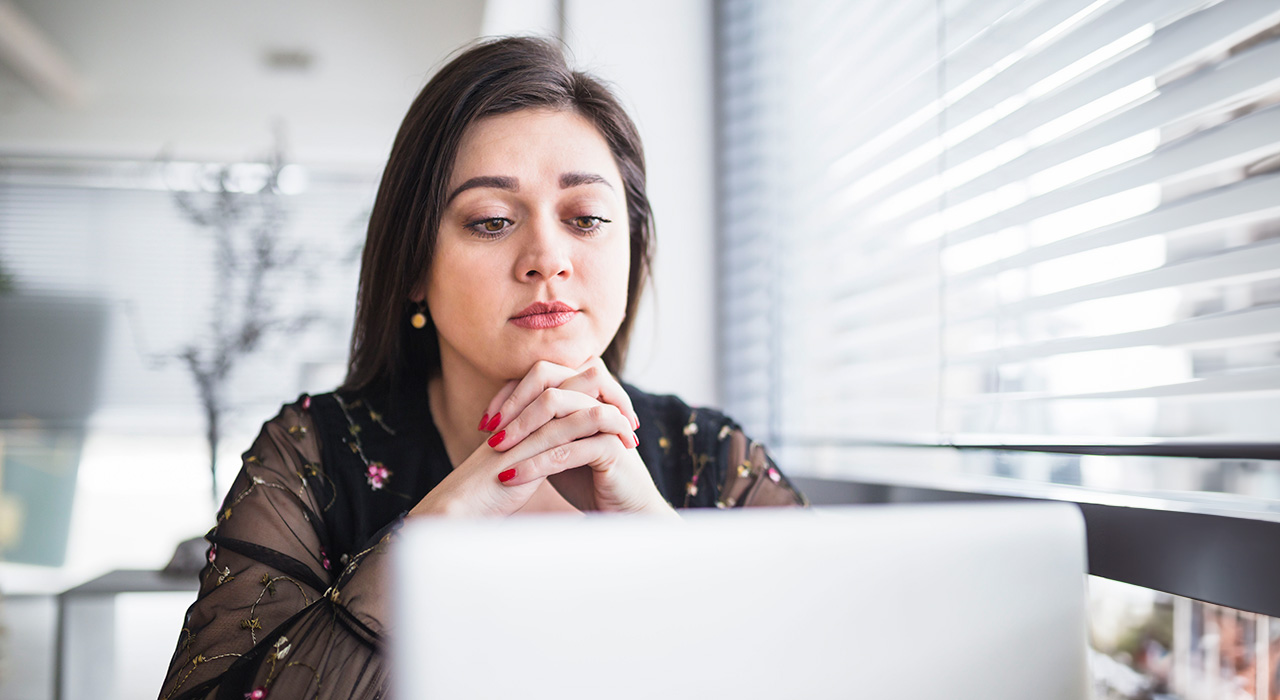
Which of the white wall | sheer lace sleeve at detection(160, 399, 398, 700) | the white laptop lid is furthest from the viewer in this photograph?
the white wall

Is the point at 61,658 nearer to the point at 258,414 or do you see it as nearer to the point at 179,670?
the point at 258,414

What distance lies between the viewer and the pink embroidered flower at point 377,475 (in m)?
1.05

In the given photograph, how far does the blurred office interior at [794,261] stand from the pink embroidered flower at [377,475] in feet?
2.00

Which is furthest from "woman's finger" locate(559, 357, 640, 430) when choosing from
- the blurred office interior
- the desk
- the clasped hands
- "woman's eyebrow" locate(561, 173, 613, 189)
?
the desk

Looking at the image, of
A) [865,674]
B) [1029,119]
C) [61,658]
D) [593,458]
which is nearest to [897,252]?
[1029,119]

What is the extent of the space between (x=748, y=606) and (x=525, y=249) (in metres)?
0.69

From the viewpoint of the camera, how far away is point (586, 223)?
0.98 metres

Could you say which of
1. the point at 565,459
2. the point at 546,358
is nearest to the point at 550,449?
the point at 565,459

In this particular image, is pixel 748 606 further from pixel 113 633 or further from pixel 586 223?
pixel 113 633

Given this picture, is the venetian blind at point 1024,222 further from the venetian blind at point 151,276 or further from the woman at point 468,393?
the venetian blind at point 151,276

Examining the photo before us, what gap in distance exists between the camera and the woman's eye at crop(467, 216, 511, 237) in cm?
95

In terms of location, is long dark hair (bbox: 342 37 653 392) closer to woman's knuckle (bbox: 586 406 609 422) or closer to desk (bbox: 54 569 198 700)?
woman's knuckle (bbox: 586 406 609 422)

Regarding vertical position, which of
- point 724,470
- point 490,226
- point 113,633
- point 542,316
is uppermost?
point 490,226

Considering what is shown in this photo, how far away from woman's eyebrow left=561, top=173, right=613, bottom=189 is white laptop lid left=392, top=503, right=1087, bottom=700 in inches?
27.3
